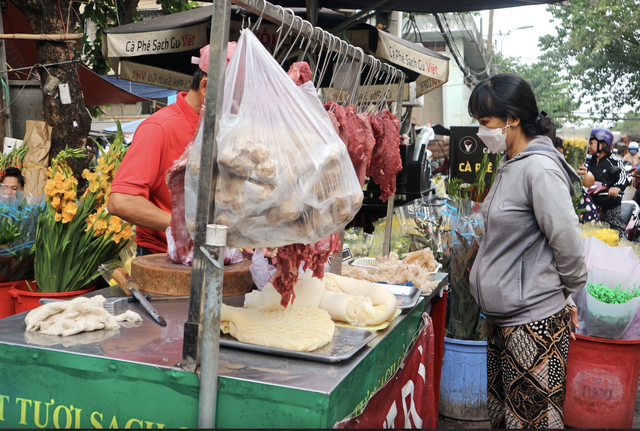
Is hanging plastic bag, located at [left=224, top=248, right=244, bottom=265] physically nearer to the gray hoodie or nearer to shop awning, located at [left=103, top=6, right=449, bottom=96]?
the gray hoodie

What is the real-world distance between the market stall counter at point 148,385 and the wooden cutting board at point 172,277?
0.48 metres

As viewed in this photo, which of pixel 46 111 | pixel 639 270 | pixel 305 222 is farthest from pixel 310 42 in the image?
pixel 46 111

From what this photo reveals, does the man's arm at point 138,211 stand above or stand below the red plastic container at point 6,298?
above

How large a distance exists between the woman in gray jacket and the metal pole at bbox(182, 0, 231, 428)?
156 centimetres

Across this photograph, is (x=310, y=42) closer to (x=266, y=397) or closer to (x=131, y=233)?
(x=266, y=397)

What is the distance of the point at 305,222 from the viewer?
66.3 inches

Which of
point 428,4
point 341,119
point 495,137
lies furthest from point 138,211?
point 428,4

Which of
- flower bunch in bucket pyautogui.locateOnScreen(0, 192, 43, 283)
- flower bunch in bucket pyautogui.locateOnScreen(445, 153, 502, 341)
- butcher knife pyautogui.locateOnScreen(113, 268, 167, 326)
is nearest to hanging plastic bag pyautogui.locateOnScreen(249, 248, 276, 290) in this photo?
butcher knife pyautogui.locateOnScreen(113, 268, 167, 326)

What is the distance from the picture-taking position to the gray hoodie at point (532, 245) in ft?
8.03

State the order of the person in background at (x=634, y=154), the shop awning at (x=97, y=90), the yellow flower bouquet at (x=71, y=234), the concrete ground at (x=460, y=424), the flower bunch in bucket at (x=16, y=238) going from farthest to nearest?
the person in background at (x=634, y=154) → the shop awning at (x=97, y=90) → the concrete ground at (x=460, y=424) → the flower bunch in bucket at (x=16, y=238) → the yellow flower bouquet at (x=71, y=234)

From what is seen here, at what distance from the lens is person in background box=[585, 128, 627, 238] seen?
8555mm

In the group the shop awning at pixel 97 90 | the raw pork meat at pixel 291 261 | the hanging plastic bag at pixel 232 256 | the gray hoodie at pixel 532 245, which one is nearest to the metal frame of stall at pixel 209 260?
the raw pork meat at pixel 291 261

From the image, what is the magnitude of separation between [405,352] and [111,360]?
4.79 ft

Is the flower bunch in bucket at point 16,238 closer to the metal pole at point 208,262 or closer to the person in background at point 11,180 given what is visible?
the person in background at point 11,180
